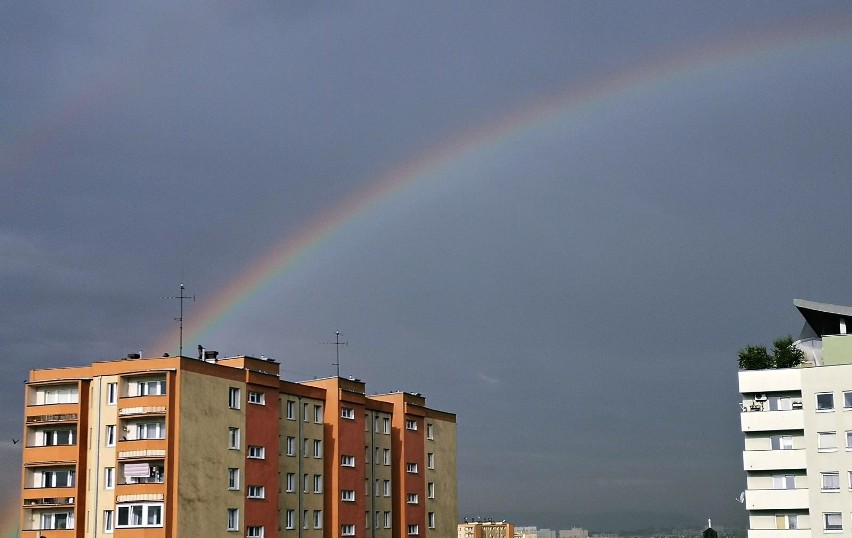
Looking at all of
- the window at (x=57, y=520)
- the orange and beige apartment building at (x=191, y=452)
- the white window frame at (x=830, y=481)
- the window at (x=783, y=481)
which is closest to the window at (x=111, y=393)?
the orange and beige apartment building at (x=191, y=452)

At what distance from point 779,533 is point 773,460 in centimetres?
582

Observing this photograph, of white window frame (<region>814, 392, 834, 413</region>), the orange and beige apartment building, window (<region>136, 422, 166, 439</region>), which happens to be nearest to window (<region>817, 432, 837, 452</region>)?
white window frame (<region>814, 392, 834, 413</region>)

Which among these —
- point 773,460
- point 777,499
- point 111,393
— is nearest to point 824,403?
point 773,460

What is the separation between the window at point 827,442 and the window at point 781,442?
5.26m

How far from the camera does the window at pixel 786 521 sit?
89.5m

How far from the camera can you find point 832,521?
84.4 meters

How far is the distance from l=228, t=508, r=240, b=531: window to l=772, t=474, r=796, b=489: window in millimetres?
43182

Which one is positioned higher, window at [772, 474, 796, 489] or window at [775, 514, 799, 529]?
window at [772, 474, 796, 489]

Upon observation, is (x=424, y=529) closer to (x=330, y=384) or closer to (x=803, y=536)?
(x=330, y=384)

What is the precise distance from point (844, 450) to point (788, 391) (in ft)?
26.6

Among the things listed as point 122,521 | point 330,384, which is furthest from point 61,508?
point 330,384

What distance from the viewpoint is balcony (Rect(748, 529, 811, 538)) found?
290 feet

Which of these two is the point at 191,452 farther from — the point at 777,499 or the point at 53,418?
the point at 777,499

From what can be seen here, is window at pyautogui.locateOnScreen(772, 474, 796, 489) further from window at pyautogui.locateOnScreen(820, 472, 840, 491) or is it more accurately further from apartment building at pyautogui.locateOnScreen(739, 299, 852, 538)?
window at pyautogui.locateOnScreen(820, 472, 840, 491)
